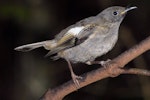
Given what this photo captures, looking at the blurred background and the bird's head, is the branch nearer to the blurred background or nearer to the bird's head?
the bird's head

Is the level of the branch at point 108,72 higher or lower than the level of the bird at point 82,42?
lower

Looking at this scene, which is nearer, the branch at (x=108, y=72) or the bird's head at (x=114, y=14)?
the branch at (x=108, y=72)

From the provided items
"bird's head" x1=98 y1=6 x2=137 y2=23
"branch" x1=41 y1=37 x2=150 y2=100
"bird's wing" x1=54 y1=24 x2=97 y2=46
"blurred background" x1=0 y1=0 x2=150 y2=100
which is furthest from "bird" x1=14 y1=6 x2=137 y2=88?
"blurred background" x1=0 y1=0 x2=150 y2=100

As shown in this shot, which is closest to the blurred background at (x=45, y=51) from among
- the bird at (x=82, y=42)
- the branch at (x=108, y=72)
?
the bird at (x=82, y=42)

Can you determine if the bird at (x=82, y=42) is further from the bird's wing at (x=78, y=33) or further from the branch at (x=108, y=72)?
the branch at (x=108, y=72)

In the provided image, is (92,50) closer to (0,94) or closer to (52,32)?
(52,32)

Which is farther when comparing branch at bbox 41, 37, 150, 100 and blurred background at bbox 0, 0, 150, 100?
blurred background at bbox 0, 0, 150, 100

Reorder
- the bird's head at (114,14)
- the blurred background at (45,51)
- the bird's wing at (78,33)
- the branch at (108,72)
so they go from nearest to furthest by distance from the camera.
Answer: the branch at (108,72) → the bird's wing at (78,33) → the bird's head at (114,14) → the blurred background at (45,51)

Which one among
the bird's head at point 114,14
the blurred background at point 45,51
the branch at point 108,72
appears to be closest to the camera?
the branch at point 108,72

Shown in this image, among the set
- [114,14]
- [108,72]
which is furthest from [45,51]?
[108,72]

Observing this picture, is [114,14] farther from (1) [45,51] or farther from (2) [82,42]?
(1) [45,51]
